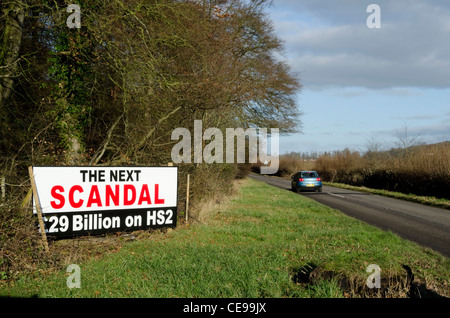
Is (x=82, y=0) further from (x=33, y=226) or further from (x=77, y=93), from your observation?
(x=33, y=226)

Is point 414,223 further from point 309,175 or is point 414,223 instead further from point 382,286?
point 309,175

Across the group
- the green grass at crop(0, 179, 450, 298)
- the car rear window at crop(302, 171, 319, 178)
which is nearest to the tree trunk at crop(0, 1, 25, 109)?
the green grass at crop(0, 179, 450, 298)

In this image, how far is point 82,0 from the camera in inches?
378

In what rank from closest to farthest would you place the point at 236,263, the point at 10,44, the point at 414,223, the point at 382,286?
the point at 382,286 → the point at 236,263 → the point at 10,44 → the point at 414,223

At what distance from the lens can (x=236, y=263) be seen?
6527 millimetres

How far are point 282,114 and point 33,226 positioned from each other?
2420 centimetres

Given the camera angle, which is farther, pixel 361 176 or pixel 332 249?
pixel 361 176

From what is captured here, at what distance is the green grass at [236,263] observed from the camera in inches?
206

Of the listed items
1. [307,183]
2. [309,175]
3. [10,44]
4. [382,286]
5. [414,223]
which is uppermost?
[10,44]

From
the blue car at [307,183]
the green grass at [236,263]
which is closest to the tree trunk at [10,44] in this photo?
the green grass at [236,263]

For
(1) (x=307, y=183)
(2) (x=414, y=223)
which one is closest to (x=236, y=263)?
(2) (x=414, y=223)

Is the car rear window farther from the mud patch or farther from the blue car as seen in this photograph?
the mud patch
